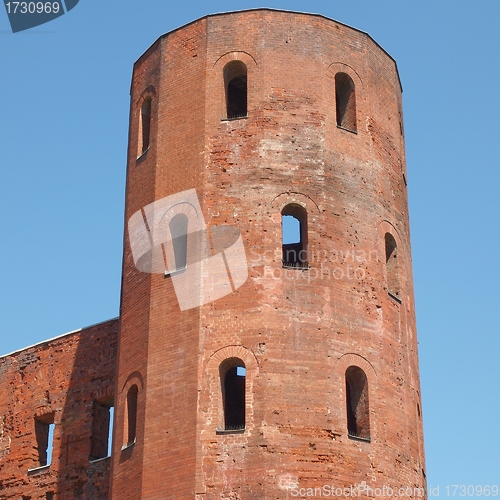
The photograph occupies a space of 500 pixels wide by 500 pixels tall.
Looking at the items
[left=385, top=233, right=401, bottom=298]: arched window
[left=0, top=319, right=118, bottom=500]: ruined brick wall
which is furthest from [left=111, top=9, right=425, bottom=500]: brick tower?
[left=0, top=319, right=118, bottom=500]: ruined brick wall

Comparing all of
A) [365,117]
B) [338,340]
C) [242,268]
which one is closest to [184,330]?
[242,268]

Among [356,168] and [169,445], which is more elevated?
[356,168]

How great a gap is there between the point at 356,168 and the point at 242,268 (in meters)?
3.14

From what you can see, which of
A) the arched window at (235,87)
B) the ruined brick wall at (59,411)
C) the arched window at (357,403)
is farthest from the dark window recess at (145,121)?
the arched window at (357,403)

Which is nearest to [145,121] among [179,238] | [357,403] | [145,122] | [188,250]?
[145,122]

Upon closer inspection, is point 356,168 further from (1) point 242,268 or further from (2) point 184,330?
(2) point 184,330

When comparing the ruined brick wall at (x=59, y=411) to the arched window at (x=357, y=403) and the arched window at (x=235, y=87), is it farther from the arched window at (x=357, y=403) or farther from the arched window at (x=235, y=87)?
the arched window at (x=357, y=403)

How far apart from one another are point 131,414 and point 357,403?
4.02m

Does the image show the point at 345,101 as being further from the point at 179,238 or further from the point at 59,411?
the point at 59,411

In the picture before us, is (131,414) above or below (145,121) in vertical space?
below

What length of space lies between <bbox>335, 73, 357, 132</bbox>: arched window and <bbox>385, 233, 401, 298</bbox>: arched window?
2.29 meters

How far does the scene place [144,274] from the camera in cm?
2036

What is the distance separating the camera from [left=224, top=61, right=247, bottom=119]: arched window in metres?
21.2

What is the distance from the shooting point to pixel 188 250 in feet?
64.8
